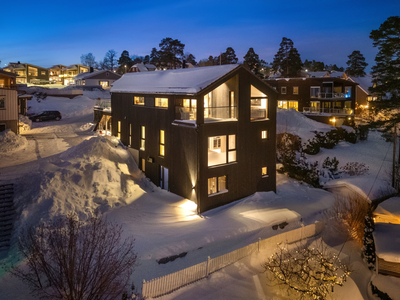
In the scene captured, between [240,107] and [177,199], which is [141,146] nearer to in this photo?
[177,199]

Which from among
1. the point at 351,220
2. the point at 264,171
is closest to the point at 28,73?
the point at 264,171

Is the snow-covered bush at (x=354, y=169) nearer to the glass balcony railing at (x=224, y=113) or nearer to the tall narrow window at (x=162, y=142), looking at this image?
the glass balcony railing at (x=224, y=113)

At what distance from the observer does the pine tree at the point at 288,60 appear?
216 ft

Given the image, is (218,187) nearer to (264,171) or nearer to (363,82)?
(264,171)

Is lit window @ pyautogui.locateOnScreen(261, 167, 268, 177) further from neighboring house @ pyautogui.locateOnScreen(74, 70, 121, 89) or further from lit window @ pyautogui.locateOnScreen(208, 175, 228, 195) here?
neighboring house @ pyautogui.locateOnScreen(74, 70, 121, 89)

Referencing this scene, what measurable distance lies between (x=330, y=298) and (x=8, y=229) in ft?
47.6

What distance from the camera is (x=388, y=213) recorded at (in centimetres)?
1852

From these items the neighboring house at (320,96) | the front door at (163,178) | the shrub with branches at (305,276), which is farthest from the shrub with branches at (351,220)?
the neighboring house at (320,96)

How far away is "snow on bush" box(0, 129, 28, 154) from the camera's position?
25172 mm

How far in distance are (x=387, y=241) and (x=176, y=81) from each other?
14678mm

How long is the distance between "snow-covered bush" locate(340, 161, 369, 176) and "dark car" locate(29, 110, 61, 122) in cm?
3497

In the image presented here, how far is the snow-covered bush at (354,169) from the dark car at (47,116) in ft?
115

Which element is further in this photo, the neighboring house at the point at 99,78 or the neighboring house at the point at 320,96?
the neighboring house at the point at 99,78

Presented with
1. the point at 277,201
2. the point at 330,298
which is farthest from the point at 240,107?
the point at 330,298
